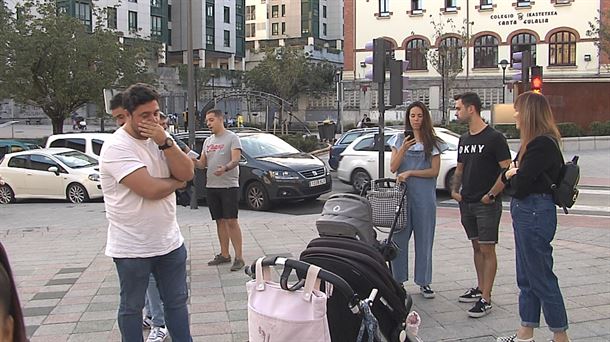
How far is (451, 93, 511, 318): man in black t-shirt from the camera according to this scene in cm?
498

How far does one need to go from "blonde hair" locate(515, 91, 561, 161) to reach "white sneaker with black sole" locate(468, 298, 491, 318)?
4.94ft

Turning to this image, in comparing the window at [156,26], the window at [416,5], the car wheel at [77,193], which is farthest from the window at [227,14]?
the car wheel at [77,193]

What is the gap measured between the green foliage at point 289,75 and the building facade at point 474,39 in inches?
198

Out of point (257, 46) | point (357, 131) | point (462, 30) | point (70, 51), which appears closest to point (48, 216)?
point (357, 131)

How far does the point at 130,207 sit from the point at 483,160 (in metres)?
2.78

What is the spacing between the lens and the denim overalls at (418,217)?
550cm

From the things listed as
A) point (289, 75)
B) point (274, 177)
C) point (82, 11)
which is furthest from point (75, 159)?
point (82, 11)

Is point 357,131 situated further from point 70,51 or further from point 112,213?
point 112,213

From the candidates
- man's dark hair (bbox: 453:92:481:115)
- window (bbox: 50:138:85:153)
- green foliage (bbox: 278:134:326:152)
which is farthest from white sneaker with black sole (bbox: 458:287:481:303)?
green foliage (bbox: 278:134:326:152)

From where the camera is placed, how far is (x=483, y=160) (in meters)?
4.99

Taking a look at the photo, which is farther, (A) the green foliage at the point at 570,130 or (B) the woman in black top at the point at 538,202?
(A) the green foliage at the point at 570,130

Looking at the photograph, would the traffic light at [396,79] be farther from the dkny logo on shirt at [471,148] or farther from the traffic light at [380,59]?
the dkny logo on shirt at [471,148]

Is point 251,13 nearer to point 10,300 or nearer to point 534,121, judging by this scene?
point 534,121

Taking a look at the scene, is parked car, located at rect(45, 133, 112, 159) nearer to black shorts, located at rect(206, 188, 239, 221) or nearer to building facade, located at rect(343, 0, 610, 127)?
black shorts, located at rect(206, 188, 239, 221)
